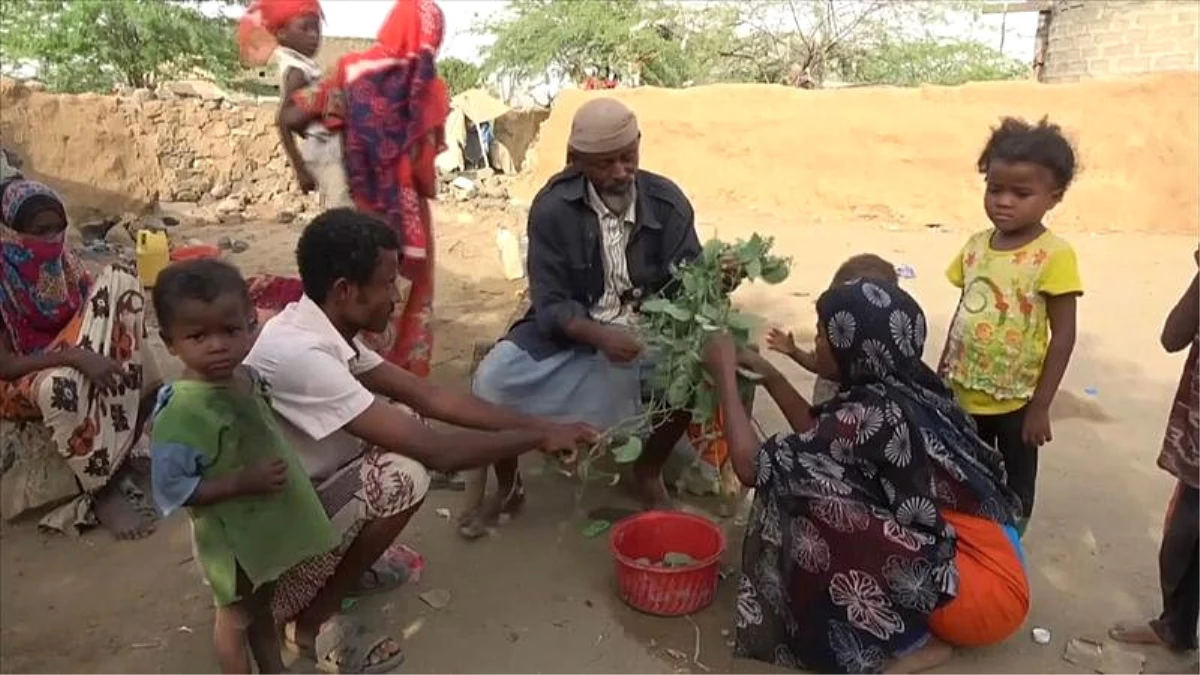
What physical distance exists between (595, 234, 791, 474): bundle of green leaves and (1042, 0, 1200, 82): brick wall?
1358 cm

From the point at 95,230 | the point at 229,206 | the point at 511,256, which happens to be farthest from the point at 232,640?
the point at 229,206

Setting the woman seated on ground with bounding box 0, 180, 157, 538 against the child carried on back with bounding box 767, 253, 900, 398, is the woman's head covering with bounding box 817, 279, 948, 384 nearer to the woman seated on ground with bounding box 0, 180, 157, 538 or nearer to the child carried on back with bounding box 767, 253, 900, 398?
the child carried on back with bounding box 767, 253, 900, 398

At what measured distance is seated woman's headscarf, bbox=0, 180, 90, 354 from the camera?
3623 millimetres

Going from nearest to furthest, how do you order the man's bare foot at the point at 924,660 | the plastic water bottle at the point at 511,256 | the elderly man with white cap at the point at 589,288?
the man's bare foot at the point at 924,660, the elderly man with white cap at the point at 589,288, the plastic water bottle at the point at 511,256

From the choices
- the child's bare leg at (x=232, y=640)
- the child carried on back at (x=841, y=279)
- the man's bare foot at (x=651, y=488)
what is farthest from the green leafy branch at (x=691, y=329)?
the child's bare leg at (x=232, y=640)

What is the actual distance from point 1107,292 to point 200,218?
10.2m

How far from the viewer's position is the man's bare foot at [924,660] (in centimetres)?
267

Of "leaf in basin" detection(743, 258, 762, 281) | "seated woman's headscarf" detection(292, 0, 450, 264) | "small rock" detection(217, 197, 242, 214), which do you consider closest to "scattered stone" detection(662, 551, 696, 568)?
"leaf in basin" detection(743, 258, 762, 281)

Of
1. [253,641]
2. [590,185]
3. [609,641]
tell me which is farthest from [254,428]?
[590,185]

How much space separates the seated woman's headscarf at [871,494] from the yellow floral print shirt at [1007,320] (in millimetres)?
479

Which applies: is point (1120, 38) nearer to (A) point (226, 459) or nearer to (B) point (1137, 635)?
(B) point (1137, 635)

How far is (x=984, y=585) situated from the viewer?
263 centimetres

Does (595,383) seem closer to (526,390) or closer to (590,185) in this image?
(526,390)

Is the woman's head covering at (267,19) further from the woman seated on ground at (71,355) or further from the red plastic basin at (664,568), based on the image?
the red plastic basin at (664,568)
